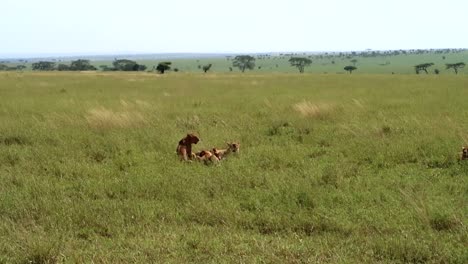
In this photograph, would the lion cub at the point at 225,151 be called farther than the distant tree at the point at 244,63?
No

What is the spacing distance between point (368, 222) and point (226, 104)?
1436cm

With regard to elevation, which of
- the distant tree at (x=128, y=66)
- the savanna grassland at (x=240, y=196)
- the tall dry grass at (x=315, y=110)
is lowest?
the distant tree at (x=128, y=66)

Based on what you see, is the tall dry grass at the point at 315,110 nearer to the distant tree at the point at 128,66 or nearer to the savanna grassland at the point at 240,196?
the savanna grassland at the point at 240,196

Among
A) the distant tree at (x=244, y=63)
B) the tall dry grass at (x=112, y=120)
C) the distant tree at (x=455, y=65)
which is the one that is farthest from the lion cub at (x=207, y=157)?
the distant tree at (x=244, y=63)

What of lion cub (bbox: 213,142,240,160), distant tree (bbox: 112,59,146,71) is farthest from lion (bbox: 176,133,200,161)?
distant tree (bbox: 112,59,146,71)

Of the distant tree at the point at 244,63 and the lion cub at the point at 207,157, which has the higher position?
the lion cub at the point at 207,157

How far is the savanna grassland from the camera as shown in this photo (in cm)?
473

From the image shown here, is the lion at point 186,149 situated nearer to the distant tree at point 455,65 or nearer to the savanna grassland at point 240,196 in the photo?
the savanna grassland at point 240,196

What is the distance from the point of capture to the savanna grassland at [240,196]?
473cm

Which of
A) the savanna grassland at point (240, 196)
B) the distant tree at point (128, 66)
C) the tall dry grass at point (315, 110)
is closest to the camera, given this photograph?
the savanna grassland at point (240, 196)

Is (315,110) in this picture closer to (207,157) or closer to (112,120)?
(112,120)

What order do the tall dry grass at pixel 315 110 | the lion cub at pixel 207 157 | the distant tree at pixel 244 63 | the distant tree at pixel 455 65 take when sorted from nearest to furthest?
the lion cub at pixel 207 157
the tall dry grass at pixel 315 110
the distant tree at pixel 455 65
the distant tree at pixel 244 63

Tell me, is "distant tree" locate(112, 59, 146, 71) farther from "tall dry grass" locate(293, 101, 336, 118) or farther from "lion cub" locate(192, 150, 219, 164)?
"lion cub" locate(192, 150, 219, 164)

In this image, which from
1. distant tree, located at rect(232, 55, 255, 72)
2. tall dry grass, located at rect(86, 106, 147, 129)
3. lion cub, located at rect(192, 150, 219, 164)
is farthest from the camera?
distant tree, located at rect(232, 55, 255, 72)
